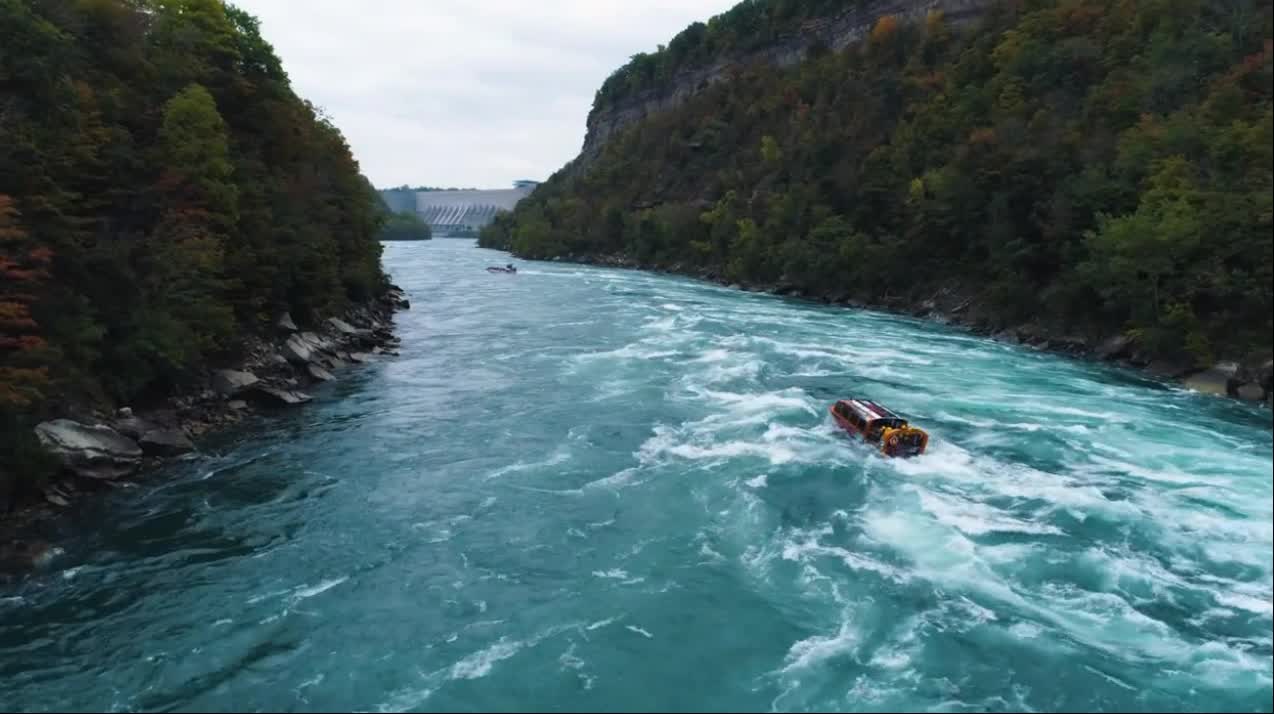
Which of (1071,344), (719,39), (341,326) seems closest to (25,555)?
(341,326)

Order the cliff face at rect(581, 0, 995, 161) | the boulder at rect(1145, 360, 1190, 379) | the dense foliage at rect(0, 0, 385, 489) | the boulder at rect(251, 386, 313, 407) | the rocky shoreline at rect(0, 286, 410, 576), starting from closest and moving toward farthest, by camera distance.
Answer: the rocky shoreline at rect(0, 286, 410, 576)
the dense foliage at rect(0, 0, 385, 489)
the boulder at rect(251, 386, 313, 407)
the boulder at rect(1145, 360, 1190, 379)
the cliff face at rect(581, 0, 995, 161)

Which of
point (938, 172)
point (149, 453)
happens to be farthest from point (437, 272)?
point (149, 453)

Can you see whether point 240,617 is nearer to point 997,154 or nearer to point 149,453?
point 149,453

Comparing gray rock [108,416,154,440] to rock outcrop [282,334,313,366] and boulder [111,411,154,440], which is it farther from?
rock outcrop [282,334,313,366]

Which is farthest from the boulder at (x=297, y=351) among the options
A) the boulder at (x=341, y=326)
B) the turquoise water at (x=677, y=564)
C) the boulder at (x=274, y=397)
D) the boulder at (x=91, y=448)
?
the boulder at (x=91, y=448)

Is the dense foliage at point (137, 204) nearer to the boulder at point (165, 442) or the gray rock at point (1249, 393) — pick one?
the boulder at point (165, 442)

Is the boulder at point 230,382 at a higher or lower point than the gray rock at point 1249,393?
lower

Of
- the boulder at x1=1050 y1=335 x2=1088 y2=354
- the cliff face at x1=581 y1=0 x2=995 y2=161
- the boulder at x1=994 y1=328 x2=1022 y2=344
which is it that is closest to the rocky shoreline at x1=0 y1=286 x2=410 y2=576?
the boulder at x1=994 y1=328 x2=1022 y2=344

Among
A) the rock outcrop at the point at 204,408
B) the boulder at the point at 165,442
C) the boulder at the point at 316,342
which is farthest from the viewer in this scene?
the boulder at the point at 316,342
